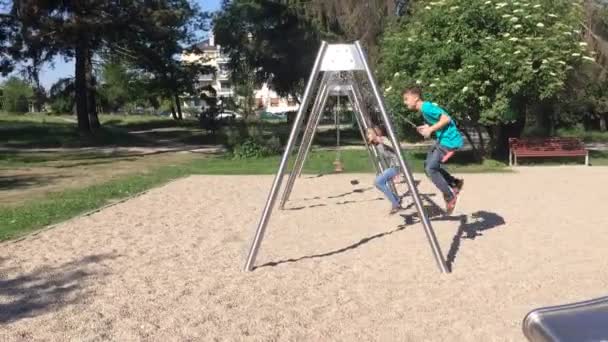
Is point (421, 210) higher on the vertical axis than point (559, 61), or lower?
lower

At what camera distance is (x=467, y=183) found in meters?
14.7

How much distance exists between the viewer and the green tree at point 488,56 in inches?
685

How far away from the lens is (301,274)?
660 centimetres

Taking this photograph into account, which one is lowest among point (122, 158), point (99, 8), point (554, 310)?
point (122, 158)

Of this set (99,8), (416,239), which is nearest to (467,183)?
(416,239)

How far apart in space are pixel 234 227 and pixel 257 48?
28.5 meters

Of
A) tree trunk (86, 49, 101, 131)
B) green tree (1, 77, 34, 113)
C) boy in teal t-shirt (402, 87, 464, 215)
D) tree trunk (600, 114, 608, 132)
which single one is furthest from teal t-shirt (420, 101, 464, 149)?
green tree (1, 77, 34, 113)

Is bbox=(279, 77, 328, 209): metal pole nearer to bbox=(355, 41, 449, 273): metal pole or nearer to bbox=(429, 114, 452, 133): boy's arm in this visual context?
bbox=(355, 41, 449, 273): metal pole

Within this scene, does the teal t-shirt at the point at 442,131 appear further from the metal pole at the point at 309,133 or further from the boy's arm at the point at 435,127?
the metal pole at the point at 309,133

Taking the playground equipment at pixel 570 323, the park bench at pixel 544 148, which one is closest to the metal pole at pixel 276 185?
the playground equipment at pixel 570 323

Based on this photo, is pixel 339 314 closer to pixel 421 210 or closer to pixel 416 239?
pixel 421 210

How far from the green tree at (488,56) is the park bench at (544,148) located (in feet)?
Result: 3.43

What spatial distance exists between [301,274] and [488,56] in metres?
12.3

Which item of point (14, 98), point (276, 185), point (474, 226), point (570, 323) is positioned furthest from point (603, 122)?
point (14, 98)
